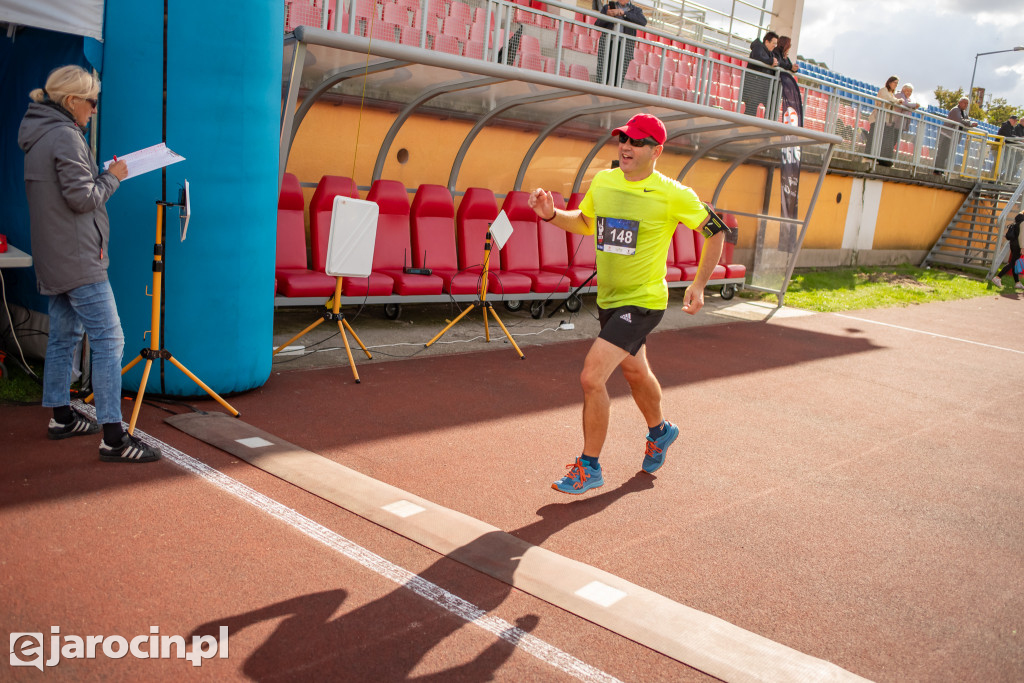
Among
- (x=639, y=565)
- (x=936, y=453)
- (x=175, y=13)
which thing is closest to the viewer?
(x=639, y=565)

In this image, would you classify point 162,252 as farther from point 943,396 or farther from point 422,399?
point 943,396

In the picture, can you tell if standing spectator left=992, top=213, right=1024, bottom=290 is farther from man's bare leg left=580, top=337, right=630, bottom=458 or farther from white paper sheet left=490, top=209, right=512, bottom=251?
man's bare leg left=580, top=337, right=630, bottom=458

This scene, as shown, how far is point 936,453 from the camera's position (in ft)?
21.7

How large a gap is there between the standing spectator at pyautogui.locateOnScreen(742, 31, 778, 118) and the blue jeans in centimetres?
1269

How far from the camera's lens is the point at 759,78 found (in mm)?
15172

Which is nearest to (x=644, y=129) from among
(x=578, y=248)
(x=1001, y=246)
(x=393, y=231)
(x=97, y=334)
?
(x=97, y=334)

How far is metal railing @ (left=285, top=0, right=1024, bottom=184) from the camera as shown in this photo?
10406 millimetres

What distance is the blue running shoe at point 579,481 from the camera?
4.90 meters

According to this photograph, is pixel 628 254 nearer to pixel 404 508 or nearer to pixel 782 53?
pixel 404 508

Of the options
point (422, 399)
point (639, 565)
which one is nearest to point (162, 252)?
point (422, 399)

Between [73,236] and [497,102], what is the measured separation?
6749mm

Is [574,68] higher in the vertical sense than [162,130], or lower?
higher

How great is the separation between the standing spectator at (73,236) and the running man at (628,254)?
2399 millimetres

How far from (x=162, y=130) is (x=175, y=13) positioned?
29.2 inches
